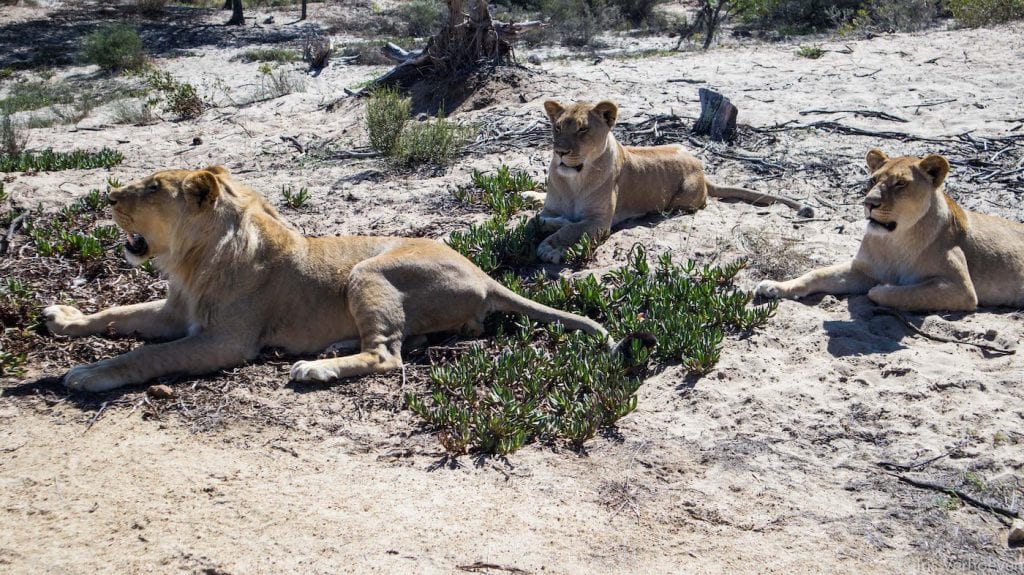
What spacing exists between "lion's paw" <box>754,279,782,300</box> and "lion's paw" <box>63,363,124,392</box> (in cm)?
438

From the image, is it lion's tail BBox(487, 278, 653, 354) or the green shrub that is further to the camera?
the green shrub

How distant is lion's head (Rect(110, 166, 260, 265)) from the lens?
5.14 metres

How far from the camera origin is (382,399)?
5121 mm

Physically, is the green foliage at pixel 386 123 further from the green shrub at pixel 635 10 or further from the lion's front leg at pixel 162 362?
the green shrub at pixel 635 10

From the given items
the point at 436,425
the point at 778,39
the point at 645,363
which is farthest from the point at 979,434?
the point at 778,39

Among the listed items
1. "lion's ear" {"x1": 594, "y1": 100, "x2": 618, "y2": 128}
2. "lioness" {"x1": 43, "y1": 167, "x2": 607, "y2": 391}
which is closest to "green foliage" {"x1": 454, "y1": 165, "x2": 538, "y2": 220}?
"lion's ear" {"x1": 594, "y1": 100, "x2": 618, "y2": 128}

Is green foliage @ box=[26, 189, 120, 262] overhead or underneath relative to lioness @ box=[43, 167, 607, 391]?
underneath

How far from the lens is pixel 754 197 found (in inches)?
334

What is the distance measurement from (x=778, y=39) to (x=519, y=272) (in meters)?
14.1

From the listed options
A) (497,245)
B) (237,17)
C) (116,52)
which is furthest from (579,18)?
(497,245)

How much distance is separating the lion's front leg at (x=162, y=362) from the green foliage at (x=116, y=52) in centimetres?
1610

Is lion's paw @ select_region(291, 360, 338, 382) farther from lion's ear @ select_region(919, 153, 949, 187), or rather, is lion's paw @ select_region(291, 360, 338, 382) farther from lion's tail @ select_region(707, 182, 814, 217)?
lion's tail @ select_region(707, 182, 814, 217)

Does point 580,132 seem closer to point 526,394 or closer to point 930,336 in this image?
point 526,394

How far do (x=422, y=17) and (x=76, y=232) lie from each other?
18987mm
